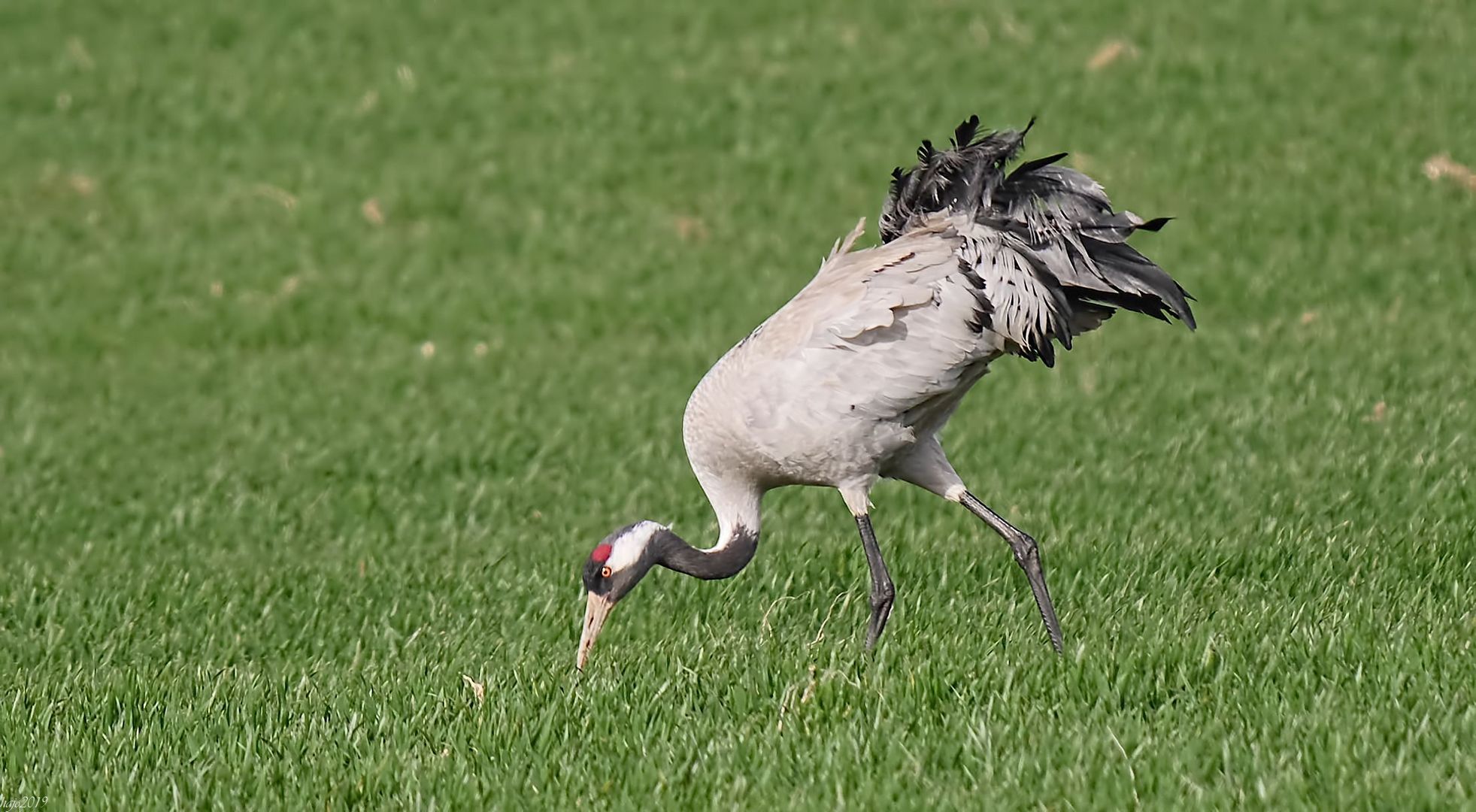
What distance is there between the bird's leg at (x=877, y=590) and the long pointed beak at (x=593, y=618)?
2.92ft

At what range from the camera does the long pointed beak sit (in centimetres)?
616

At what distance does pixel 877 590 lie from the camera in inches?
251

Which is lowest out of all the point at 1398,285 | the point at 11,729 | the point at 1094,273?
the point at 1398,285

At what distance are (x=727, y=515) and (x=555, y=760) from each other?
5.05 feet

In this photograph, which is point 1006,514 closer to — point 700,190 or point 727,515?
point 727,515

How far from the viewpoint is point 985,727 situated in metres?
5.14

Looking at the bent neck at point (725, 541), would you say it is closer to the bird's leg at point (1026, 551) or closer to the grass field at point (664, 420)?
the grass field at point (664, 420)

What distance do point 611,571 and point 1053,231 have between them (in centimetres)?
186

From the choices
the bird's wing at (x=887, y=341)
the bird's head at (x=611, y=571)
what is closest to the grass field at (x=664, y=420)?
the bird's head at (x=611, y=571)

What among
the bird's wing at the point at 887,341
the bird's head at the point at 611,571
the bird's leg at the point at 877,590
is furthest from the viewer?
the bird's leg at the point at 877,590

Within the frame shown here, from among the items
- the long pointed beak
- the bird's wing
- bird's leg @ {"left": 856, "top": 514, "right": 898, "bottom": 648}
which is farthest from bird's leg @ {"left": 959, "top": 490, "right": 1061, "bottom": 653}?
the long pointed beak

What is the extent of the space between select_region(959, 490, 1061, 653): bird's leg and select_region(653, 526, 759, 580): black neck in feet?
2.60

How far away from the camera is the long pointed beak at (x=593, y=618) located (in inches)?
243

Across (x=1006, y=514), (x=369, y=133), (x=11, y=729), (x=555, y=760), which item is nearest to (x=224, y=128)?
(x=369, y=133)
